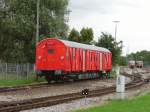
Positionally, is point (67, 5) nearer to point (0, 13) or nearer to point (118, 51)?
point (0, 13)

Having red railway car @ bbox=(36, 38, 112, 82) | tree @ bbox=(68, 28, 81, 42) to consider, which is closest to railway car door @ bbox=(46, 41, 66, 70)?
red railway car @ bbox=(36, 38, 112, 82)

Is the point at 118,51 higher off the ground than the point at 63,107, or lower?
higher

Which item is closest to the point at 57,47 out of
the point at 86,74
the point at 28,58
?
the point at 86,74

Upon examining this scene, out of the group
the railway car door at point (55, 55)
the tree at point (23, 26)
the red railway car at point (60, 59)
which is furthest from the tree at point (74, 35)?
the railway car door at point (55, 55)

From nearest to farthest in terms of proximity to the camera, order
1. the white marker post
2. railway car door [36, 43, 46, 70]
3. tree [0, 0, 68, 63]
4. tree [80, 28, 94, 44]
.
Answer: the white marker post < railway car door [36, 43, 46, 70] < tree [0, 0, 68, 63] < tree [80, 28, 94, 44]

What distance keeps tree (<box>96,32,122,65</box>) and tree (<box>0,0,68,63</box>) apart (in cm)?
2144

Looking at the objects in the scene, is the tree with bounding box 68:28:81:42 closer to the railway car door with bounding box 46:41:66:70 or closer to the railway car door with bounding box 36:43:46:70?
the railway car door with bounding box 36:43:46:70

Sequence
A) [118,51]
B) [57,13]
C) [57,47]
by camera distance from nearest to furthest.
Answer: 1. [57,47]
2. [57,13]
3. [118,51]

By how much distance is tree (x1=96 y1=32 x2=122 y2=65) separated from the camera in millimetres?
77812

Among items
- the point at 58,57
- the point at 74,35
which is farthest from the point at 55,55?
the point at 74,35

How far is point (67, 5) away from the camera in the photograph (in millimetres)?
60500

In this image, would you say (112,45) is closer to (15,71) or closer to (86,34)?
(86,34)

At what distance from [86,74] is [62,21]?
14.6 metres

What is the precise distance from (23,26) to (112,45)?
88.1ft
